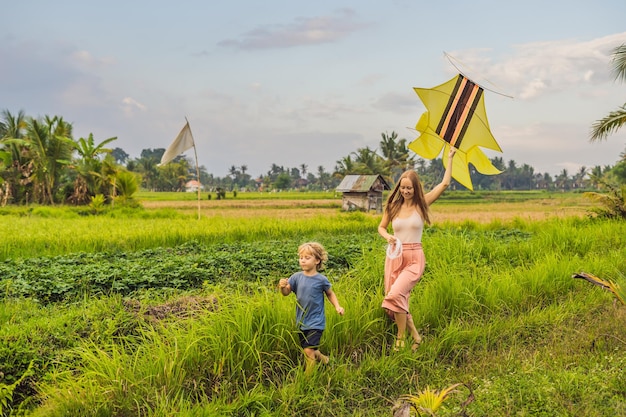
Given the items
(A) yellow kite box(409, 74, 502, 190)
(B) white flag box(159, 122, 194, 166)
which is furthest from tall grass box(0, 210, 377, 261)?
(A) yellow kite box(409, 74, 502, 190)

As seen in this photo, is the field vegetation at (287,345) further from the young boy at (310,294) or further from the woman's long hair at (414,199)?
the woman's long hair at (414,199)

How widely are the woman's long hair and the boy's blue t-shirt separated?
3.84ft

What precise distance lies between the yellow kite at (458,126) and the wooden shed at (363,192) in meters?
18.0

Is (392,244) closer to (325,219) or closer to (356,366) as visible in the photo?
(356,366)

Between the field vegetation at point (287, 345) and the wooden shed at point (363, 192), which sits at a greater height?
the wooden shed at point (363, 192)

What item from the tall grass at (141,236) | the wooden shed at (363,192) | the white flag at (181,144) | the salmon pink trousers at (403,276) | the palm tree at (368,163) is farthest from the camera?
the palm tree at (368,163)

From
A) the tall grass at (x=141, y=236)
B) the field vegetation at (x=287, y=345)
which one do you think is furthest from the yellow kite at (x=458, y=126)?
the tall grass at (x=141, y=236)

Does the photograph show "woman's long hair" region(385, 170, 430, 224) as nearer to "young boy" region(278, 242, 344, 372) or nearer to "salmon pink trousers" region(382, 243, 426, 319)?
"salmon pink trousers" region(382, 243, 426, 319)

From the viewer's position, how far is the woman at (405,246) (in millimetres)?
4465

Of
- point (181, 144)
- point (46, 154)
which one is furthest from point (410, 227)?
point (46, 154)

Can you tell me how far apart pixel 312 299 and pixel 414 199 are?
4.47 feet

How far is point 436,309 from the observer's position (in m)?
5.17

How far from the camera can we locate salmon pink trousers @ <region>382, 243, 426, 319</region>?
14.6 ft

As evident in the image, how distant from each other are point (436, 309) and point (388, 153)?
35828 millimetres
